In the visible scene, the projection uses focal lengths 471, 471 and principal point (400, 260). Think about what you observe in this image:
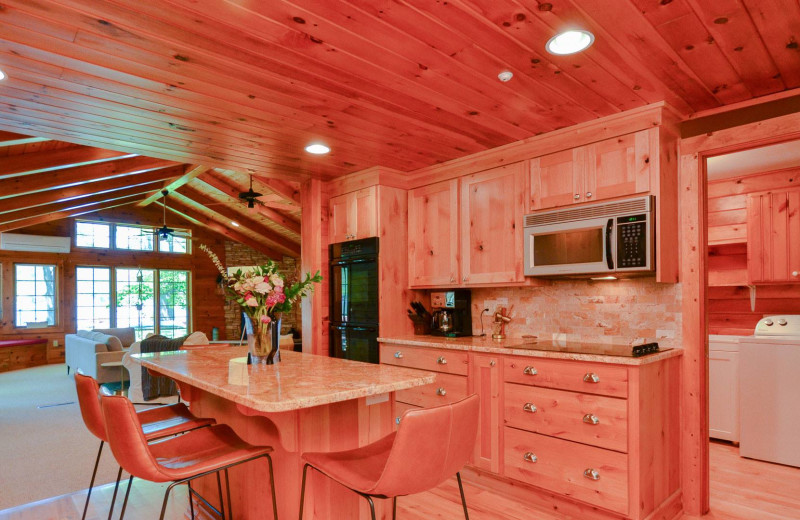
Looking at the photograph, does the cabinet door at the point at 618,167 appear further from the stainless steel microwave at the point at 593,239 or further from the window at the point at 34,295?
the window at the point at 34,295

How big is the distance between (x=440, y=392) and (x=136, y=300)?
33.5ft

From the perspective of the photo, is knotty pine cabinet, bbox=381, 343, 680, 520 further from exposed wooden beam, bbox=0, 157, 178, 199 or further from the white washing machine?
exposed wooden beam, bbox=0, 157, 178, 199

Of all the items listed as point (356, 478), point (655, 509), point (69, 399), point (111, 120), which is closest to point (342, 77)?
point (111, 120)

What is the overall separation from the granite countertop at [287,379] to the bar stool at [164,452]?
0.25m

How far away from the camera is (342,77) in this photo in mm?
2391

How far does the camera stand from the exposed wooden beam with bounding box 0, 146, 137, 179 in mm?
4777

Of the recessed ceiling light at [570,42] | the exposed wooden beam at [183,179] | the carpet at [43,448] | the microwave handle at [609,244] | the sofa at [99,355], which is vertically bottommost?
the carpet at [43,448]

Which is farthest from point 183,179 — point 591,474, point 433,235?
point 591,474

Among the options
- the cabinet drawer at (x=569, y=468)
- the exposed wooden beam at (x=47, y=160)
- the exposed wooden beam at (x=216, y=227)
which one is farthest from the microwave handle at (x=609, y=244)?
the exposed wooden beam at (x=216, y=227)

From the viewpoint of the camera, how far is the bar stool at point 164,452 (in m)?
1.57

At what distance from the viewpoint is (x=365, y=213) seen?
13.6ft

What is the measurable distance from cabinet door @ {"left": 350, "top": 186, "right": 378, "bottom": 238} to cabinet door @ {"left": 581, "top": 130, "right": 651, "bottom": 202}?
1.73 m

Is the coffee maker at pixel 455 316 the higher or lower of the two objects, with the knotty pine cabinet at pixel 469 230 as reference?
lower

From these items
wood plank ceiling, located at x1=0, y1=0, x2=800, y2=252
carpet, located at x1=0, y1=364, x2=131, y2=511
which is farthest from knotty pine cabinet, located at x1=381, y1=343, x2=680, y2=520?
carpet, located at x1=0, y1=364, x2=131, y2=511
